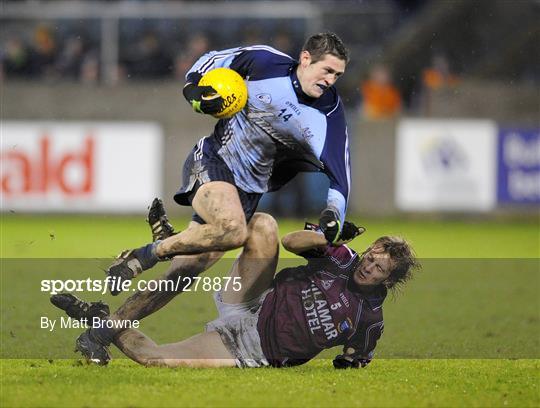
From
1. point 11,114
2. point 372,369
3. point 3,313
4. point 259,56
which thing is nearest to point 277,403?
point 372,369

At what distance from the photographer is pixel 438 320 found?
9.41 metres

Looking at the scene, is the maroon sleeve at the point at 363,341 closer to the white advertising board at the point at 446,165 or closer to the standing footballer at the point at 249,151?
the standing footballer at the point at 249,151

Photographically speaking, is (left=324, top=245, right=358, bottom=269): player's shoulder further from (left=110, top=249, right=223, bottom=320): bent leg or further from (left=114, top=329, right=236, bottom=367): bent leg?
(left=114, top=329, right=236, bottom=367): bent leg

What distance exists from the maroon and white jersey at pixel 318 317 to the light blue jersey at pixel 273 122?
585 mm

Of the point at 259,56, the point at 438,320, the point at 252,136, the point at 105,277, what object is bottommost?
the point at 438,320

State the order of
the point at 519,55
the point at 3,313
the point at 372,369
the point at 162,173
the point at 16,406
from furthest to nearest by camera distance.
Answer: the point at 519,55 → the point at 162,173 → the point at 3,313 → the point at 372,369 → the point at 16,406

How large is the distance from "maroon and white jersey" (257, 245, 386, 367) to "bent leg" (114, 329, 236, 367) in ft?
0.90

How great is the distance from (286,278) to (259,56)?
4.81ft

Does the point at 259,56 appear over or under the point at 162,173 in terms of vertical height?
over

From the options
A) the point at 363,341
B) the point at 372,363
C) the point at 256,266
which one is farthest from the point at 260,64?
the point at 372,363

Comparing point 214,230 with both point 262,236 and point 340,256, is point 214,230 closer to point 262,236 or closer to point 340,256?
point 262,236

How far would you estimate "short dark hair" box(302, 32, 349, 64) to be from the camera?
7137 millimetres

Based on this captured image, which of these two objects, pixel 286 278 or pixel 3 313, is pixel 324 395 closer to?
pixel 286 278

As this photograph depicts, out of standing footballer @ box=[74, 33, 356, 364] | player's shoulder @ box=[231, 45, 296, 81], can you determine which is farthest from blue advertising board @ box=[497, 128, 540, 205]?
player's shoulder @ box=[231, 45, 296, 81]
